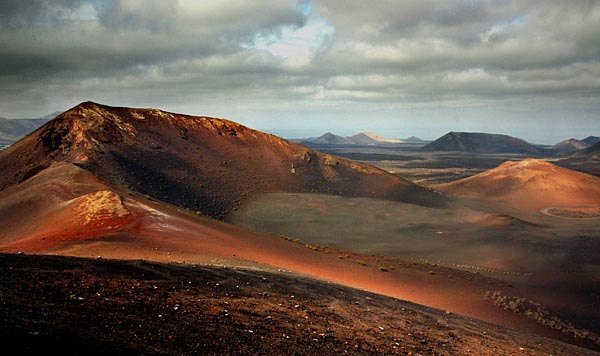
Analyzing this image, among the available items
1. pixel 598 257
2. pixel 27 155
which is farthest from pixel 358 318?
pixel 27 155

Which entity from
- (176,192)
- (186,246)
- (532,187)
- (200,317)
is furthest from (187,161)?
(532,187)

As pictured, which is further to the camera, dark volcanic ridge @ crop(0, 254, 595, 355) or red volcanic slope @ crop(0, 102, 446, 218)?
red volcanic slope @ crop(0, 102, 446, 218)

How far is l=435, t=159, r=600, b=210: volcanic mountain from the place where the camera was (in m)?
77.0

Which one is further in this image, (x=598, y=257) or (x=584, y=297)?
(x=598, y=257)

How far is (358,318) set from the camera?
11719mm

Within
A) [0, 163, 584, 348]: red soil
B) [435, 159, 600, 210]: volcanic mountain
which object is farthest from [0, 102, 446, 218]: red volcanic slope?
[435, 159, 600, 210]: volcanic mountain

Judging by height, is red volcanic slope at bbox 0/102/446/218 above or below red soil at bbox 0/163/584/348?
above

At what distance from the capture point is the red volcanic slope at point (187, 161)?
162 ft

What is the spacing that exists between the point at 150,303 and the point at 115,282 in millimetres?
1462

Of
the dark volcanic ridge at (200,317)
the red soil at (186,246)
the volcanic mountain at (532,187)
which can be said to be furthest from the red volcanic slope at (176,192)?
the volcanic mountain at (532,187)

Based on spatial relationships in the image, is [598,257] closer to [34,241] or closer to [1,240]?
[34,241]

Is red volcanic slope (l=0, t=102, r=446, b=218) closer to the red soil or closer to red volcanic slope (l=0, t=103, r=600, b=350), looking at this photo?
red volcanic slope (l=0, t=103, r=600, b=350)

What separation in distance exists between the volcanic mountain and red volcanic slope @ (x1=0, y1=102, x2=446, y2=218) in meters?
17.4

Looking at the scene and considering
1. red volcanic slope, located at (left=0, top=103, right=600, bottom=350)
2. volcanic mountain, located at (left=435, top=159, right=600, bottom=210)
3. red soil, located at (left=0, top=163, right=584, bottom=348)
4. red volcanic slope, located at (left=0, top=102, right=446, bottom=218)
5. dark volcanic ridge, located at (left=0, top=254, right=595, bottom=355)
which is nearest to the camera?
dark volcanic ridge, located at (left=0, top=254, right=595, bottom=355)
